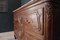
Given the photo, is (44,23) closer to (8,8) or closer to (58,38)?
(58,38)

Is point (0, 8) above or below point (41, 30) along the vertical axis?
above

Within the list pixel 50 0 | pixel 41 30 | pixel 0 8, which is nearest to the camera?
pixel 50 0

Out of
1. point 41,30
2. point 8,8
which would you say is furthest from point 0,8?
point 41,30

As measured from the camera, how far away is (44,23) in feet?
3.30

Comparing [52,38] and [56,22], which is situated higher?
[56,22]

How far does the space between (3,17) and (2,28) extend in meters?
0.47

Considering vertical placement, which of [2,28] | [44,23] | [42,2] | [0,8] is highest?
[0,8]

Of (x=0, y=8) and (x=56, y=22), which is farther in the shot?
(x=0, y=8)

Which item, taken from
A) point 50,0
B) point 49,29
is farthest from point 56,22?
point 50,0

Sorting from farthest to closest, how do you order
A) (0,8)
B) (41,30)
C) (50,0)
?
(0,8) < (41,30) < (50,0)

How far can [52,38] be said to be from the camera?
0.96 m

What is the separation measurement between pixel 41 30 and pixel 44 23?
3.7 inches

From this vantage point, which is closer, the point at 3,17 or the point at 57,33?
the point at 57,33

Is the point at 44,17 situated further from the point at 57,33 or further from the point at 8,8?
the point at 8,8
